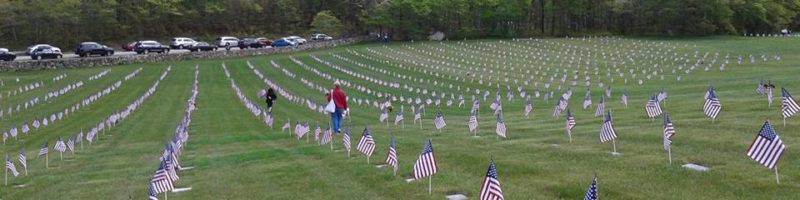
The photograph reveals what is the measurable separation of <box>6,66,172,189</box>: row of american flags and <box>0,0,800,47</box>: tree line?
42.5 metres

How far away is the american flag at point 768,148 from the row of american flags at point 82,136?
1635 cm

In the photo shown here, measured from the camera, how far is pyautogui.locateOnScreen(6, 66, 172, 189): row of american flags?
2102cm

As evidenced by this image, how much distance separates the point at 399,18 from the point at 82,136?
82.6 m

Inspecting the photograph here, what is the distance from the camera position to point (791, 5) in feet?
404

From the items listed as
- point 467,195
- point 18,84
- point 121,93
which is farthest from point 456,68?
point 467,195

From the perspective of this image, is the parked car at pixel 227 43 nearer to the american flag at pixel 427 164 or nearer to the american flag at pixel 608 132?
the american flag at pixel 608 132

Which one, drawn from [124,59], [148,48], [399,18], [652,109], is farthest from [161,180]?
[399,18]

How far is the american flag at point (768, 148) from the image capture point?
39.3 feet

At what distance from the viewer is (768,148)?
12.2m

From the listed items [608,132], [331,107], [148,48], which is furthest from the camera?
[148,48]

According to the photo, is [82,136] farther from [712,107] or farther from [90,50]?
[90,50]

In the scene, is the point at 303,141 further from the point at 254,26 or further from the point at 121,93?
the point at 254,26

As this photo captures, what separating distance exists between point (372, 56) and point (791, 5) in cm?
7876

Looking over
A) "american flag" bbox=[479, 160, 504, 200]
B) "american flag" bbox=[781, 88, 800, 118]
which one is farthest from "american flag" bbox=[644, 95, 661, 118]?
"american flag" bbox=[479, 160, 504, 200]
